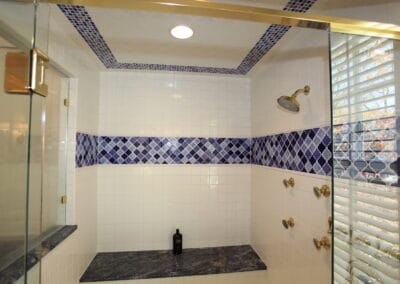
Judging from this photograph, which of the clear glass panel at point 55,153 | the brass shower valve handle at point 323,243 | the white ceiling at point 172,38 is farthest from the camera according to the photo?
the clear glass panel at point 55,153

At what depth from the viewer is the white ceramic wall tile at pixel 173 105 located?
79.0 inches

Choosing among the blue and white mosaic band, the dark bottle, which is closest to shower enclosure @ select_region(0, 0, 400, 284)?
the blue and white mosaic band

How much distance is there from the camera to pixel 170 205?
2.03 m

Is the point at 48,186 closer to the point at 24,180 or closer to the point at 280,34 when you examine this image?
the point at 24,180

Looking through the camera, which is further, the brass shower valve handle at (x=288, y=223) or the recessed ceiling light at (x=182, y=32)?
the brass shower valve handle at (x=288, y=223)

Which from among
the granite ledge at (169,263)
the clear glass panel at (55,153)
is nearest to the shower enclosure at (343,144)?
the clear glass panel at (55,153)

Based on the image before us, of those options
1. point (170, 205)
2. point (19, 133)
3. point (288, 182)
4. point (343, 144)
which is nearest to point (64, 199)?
point (19, 133)

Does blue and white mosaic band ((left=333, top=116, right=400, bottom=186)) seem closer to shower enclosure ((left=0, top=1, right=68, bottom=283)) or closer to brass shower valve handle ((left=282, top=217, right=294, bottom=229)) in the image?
brass shower valve handle ((left=282, top=217, right=294, bottom=229))

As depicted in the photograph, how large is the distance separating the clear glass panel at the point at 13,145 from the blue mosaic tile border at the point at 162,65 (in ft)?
1.17

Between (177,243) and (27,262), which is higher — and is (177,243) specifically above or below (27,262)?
below

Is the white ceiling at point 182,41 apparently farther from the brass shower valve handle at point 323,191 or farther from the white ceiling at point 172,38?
the brass shower valve handle at point 323,191

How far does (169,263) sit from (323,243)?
1.23 meters

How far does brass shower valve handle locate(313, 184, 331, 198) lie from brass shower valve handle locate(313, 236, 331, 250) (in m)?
0.22

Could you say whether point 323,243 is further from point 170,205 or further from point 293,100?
point 170,205
